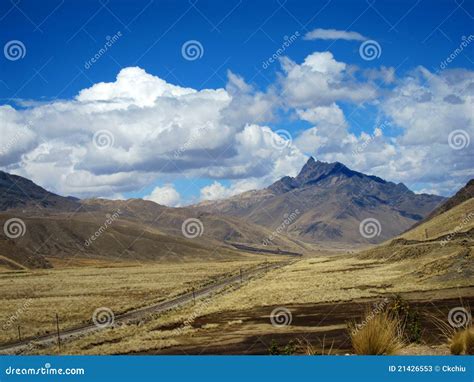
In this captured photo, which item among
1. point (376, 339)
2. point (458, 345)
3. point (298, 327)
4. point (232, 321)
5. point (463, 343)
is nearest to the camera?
point (376, 339)

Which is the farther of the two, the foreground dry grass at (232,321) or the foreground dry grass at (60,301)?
the foreground dry grass at (60,301)

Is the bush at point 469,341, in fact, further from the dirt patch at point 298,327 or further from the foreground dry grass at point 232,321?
the foreground dry grass at point 232,321

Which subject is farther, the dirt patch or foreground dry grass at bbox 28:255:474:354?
foreground dry grass at bbox 28:255:474:354

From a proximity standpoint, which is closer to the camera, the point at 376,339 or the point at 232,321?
the point at 376,339

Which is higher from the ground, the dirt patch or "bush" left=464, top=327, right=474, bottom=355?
"bush" left=464, top=327, right=474, bottom=355

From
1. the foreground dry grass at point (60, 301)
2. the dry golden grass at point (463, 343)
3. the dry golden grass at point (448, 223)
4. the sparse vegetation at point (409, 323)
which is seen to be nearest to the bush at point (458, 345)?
the dry golden grass at point (463, 343)

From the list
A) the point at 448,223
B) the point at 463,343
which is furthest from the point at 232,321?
the point at 448,223

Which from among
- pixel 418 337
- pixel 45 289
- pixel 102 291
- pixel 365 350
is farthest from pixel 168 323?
pixel 45 289

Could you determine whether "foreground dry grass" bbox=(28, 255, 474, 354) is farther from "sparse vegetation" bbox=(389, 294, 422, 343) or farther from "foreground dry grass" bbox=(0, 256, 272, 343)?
"sparse vegetation" bbox=(389, 294, 422, 343)

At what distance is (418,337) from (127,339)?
16562 mm

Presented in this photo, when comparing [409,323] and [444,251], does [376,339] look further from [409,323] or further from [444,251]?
[444,251]

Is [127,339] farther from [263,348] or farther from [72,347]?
[263,348]

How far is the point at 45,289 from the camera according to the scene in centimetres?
7638

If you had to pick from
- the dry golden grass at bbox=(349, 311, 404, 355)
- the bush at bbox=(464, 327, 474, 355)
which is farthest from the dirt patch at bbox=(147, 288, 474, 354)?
the dry golden grass at bbox=(349, 311, 404, 355)
